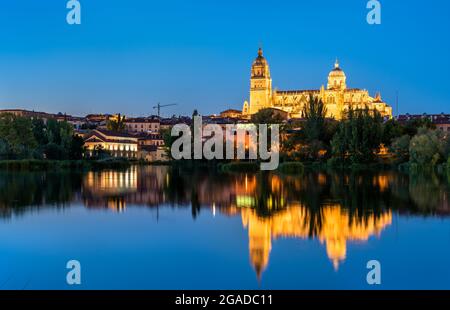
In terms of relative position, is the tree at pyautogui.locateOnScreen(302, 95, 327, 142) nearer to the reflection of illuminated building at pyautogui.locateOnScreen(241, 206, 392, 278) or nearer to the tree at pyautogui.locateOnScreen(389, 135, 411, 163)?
the tree at pyautogui.locateOnScreen(389, 135, 411, 163)

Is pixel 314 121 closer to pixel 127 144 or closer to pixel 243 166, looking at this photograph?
pixel 243 166

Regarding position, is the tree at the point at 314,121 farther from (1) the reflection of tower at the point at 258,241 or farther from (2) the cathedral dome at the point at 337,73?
(2) the cathedral dome at the point at 337,73

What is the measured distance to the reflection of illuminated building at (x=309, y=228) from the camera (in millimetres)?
10930

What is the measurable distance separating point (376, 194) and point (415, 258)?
39.4 ft

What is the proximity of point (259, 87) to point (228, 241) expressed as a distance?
118085 mm

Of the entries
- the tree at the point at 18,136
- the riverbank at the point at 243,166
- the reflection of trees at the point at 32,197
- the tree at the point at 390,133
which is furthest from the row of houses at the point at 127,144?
the reflection of trees at the point at 32,197

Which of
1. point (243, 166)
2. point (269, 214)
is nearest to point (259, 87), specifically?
point (243, 166)

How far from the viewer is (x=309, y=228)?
13.5 m

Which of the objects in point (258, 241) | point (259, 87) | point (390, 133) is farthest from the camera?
point (259, 87)

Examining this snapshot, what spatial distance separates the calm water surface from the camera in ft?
30.2

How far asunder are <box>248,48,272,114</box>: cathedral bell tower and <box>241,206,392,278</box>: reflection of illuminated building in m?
113

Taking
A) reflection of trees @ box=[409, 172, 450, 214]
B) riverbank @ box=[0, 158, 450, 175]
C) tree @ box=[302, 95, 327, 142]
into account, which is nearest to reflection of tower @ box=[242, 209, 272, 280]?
reflection of trees @ box=[409, 172, 450, 214]

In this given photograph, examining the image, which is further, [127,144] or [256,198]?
[127,144]
